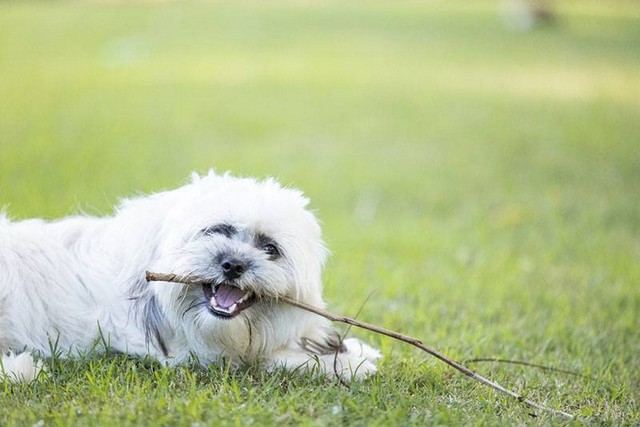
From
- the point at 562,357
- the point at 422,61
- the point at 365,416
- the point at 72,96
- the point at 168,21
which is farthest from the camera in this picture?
the point at 168,21

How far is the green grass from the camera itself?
4445 millimetres

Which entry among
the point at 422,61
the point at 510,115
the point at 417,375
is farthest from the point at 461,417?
the point at 422,61

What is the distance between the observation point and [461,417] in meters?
4.19

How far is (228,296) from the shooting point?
4.42 meters

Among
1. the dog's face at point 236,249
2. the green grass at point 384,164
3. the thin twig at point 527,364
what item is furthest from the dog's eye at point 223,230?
the thin twig at point 527,364

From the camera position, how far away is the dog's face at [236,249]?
14.2 feet

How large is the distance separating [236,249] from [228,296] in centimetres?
23

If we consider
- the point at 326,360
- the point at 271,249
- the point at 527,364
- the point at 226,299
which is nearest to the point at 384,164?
the point at 527,364

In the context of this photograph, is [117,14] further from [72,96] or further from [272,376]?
[272,376]

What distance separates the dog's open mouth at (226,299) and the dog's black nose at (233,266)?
0.31 feet

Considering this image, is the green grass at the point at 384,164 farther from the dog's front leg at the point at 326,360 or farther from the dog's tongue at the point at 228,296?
the dog's tongue at the point at 228,296

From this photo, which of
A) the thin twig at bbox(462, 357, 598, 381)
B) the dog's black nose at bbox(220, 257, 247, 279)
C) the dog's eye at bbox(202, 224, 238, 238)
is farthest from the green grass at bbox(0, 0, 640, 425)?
the dog's eye at bbox(202, 224, 238, 238)

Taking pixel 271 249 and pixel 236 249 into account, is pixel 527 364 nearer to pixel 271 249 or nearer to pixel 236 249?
pixel 271 249

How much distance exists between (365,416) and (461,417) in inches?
17.5
